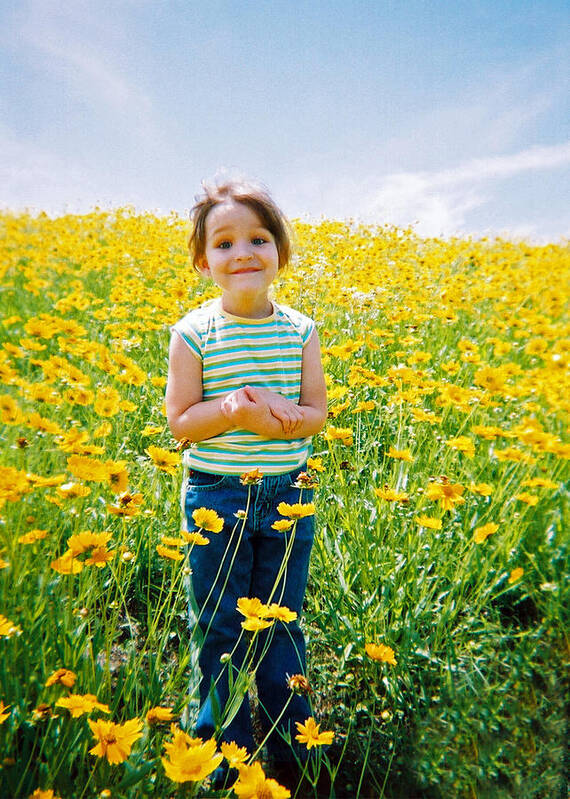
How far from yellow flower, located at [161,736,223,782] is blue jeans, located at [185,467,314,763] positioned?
0.39m

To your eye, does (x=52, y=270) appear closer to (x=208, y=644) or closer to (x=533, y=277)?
(x=533, y=277)

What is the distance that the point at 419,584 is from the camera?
150 centimetres

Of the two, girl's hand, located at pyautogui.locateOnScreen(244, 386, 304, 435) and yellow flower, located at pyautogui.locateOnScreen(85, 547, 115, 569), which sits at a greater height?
Answer: girl's hand, located at pyautogui.locateOnScreen(244, 386, 304, 435)

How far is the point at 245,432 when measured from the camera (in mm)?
1313

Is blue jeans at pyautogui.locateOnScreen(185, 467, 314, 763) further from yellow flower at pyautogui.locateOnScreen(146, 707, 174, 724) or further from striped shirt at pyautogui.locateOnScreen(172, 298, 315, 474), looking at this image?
yellow flower at pyautogui.locateOnScreen(146, 707, 174, 724)

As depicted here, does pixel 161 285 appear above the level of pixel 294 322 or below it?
above

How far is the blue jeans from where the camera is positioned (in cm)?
122

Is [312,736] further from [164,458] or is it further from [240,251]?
[240,251]

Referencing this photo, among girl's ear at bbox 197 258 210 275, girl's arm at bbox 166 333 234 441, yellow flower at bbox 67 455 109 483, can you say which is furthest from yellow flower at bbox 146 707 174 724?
girl's ear at bbox 197 258 210 275

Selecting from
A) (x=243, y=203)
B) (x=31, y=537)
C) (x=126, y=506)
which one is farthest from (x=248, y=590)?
(x=243, y=203)

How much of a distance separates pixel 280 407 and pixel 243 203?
524 mm

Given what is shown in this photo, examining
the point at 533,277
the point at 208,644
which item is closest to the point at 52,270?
the point at 533,277

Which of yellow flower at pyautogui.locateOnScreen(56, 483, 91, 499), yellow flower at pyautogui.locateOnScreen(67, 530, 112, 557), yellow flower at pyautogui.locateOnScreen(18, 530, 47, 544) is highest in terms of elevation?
yellow flower at pyautogui.locateOnScreen(56, 483, 91, 499)

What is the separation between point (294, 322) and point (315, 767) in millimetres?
1002
